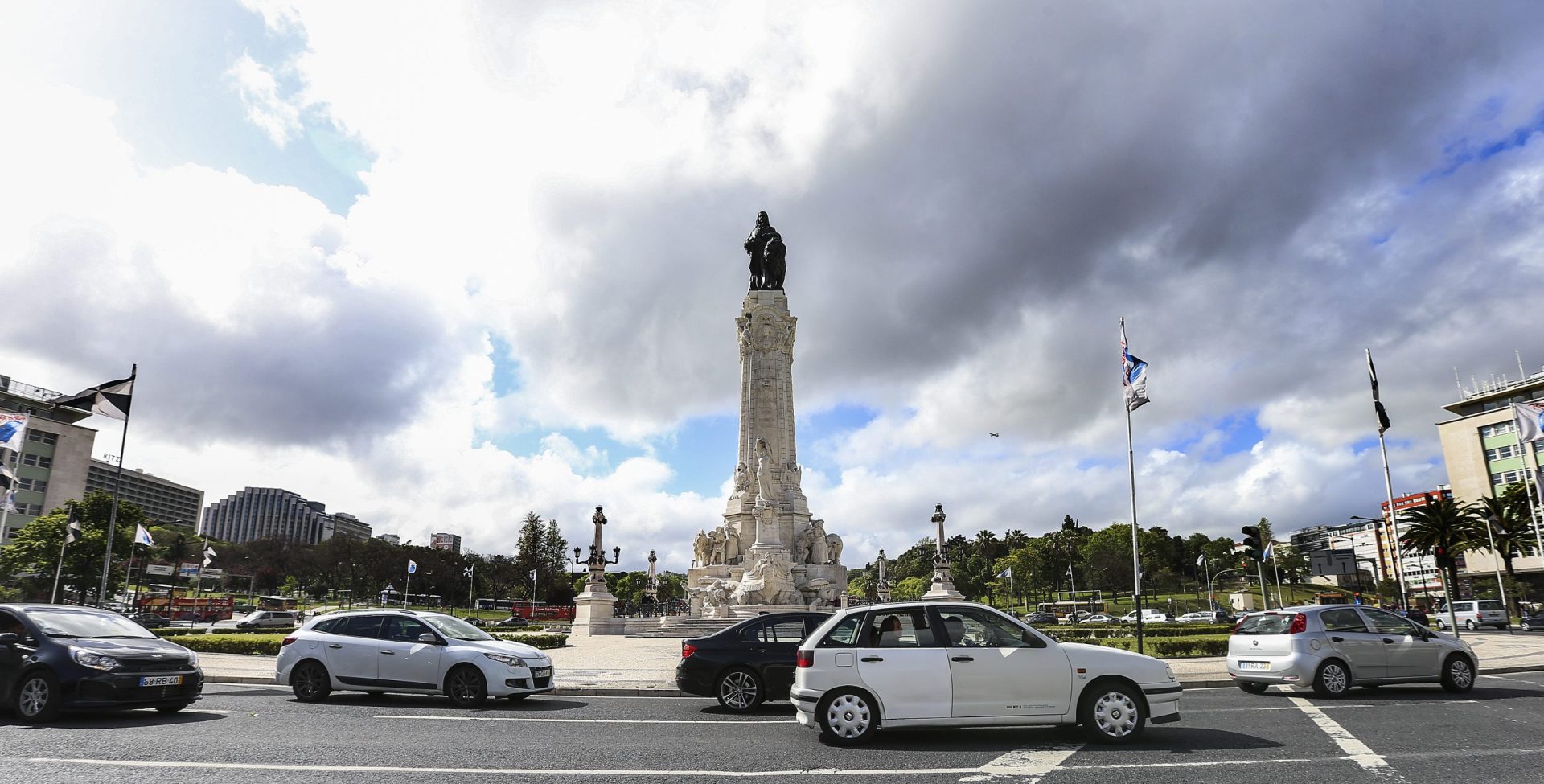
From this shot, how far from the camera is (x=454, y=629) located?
547 inches

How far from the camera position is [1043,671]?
9094mm

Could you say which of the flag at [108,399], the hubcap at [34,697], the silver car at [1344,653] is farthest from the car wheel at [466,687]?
the flag at [108,399]

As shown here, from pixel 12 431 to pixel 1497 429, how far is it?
103727 millimetres

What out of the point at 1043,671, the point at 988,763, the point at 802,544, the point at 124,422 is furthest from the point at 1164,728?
the point at 802,544

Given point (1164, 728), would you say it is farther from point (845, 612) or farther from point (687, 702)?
point (687, 702)

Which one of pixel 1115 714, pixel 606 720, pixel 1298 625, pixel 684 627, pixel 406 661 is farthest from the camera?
pixel 684 627

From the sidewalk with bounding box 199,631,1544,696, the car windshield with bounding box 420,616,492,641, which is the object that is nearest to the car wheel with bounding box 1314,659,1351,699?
the sidewalk with bounding box 199,631,1544,696

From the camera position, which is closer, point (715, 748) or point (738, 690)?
point (715, 748)

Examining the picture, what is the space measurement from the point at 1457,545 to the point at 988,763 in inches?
2284

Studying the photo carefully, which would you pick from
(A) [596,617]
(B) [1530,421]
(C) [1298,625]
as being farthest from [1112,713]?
(A) [596,617]

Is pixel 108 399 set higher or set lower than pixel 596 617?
higher

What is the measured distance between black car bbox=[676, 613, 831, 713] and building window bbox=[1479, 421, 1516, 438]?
89.2m

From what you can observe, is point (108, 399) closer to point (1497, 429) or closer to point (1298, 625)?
point (1298, 625)

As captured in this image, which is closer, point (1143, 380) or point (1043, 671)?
point (1043, 671)
